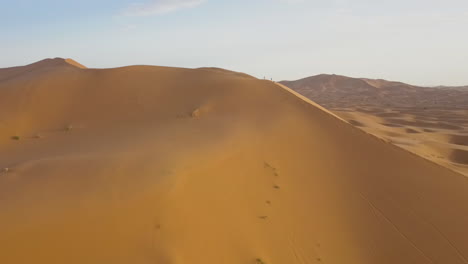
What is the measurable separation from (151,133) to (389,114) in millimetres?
19535

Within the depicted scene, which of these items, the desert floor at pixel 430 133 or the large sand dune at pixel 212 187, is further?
the desert floor at pixel 430 133

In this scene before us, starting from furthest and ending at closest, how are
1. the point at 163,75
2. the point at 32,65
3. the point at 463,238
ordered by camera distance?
the point at 32,65, the point at 163,75, the point at 463,238

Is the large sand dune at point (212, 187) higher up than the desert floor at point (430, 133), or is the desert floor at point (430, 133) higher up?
the large sand dune at point (212, 187)

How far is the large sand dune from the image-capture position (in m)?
3.64

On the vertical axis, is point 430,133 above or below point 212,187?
below

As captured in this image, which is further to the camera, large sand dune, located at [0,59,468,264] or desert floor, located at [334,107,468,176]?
desert floor, located at [334,107,468,176]

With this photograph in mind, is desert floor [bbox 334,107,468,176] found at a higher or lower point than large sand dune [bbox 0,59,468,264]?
lower

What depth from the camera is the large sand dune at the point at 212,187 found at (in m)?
3.64

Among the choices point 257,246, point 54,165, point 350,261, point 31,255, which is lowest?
point 350,261

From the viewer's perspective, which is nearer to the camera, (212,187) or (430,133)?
(212,187)

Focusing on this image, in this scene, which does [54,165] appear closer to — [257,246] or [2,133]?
[257,246]

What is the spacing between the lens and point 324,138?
6.91 meters

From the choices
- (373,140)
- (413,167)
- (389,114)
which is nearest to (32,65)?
(373,140)

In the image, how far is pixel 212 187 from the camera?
4816mm
